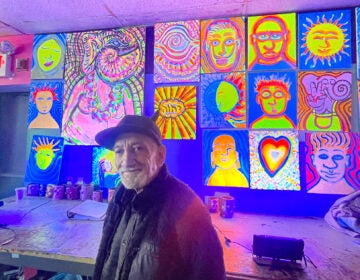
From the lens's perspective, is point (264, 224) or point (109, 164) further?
point (109, 164)

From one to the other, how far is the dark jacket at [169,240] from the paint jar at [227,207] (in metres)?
0.82

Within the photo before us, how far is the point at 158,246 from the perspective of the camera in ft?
2.73

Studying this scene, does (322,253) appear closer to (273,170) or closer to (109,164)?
(273,170)

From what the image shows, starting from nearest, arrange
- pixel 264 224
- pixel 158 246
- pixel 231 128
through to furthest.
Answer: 1. pixel 158 246
2. pixel 264 224
3. pixel 231 128

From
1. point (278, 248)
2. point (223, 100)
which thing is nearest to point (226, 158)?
point (223, 100)

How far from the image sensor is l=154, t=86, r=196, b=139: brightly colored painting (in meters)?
1.90

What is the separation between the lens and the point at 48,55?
7.30 ft

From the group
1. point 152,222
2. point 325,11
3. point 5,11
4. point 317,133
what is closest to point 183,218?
Result: point 152,222

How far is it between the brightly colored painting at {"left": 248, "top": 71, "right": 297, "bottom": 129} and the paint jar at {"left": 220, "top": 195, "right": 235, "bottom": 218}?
0.60m

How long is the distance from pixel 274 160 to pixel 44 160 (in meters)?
2.05

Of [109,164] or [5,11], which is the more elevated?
[5,11]

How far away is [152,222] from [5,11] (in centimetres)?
209

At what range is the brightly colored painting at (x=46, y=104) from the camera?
7.16 feet

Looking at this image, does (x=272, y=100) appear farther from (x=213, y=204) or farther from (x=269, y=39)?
(x=213, y=204)
